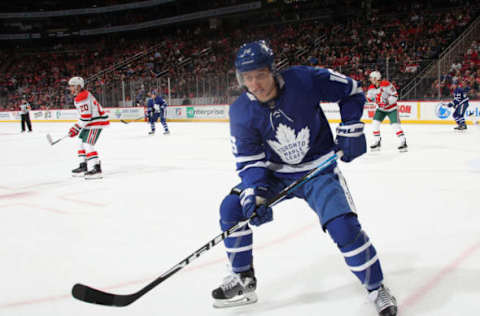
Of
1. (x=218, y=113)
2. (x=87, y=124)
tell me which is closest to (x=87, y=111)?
(x=87, y=124)

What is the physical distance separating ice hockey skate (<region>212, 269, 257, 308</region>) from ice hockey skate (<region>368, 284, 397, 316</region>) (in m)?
0.53

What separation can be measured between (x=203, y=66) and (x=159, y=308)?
70.7 ft

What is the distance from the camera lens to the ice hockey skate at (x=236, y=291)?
1940 millimetres

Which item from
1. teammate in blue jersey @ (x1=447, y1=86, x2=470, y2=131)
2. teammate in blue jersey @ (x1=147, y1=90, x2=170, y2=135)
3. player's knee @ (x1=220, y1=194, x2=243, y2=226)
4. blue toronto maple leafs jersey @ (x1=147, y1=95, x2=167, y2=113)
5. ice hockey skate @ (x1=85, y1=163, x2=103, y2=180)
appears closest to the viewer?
player's knee @ (x1=220, y1=194, x2=243, y2=226)

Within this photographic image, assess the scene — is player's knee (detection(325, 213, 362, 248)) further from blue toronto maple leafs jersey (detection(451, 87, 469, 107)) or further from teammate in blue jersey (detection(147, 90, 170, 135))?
teammate in blue jersey (detection(147, 90, 170, 135))

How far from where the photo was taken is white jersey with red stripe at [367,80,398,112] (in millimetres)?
6930

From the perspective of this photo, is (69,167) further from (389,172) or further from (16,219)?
(389,172)

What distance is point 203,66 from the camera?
74.3ft

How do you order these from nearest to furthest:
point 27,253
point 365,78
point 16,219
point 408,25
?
point 27,253
point 16,219
point 365,78
point 408,25

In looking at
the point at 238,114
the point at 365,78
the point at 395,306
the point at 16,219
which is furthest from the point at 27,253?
the point at 365,78

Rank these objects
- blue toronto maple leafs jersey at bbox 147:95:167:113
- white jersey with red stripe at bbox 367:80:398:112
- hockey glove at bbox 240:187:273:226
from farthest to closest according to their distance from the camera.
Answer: blue toronto maple leafs jersey at bbox 147:95:167:113 < white jersey with red stripe at bbox 367:80:398:112 < hockey glove at bbox 240:187:273:226

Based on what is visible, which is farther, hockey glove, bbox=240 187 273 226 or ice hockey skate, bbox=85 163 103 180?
ice hockey skate, bbox=85 163 103 180

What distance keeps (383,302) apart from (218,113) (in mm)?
14419

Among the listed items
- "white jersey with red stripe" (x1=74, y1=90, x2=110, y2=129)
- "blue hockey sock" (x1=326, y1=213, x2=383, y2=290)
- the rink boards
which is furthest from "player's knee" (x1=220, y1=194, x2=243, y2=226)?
the rink boards
